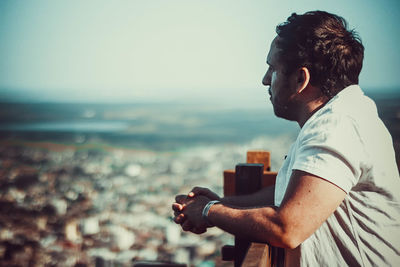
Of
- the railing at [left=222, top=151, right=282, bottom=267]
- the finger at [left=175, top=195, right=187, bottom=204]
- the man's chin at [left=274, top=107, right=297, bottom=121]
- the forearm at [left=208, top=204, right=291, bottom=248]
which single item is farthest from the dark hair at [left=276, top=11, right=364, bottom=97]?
the finger at [left=175, top=195, right=187, bottom=204]

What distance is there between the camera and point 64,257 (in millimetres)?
7387

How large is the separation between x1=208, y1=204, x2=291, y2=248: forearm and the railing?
0.03m

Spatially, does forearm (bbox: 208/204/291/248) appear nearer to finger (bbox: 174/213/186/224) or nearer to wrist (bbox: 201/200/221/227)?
wrist (bbox: 201/200/221/227)

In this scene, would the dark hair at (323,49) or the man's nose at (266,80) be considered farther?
the man's nose at (266,80)

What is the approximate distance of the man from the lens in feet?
4.17

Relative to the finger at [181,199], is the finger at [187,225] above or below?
below

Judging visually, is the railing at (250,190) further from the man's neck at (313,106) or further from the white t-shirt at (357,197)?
the man's neck at (313,106)

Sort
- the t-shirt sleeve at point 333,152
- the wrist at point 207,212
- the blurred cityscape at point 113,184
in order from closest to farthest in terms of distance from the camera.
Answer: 1. the t-shirt sleeve at point 333,152
2. the wrist at point 207,212
3. the blurred cityscape at point 113,184

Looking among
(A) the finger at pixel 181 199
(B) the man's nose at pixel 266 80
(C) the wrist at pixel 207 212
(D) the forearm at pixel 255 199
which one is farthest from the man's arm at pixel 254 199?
(B) the man's nose at pixel 266 80

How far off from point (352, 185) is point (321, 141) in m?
0.19

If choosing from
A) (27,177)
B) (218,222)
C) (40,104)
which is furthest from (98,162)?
(40,104)

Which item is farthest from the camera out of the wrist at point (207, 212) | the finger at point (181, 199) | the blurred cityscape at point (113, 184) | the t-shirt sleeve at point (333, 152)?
the blurred cityscape at point (113, 184)

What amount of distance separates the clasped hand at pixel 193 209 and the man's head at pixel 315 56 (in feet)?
1.63

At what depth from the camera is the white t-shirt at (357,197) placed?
1.31 meters
